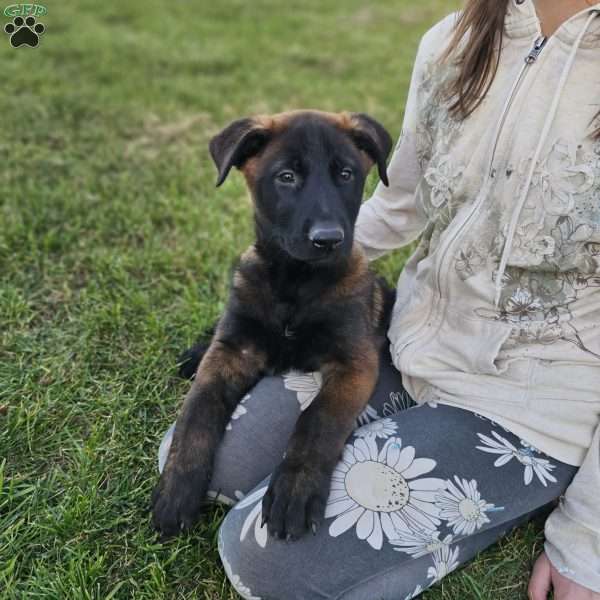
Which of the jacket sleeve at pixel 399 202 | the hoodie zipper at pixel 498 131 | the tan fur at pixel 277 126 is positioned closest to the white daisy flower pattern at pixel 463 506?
the hoodie zipper at pixel 498 131

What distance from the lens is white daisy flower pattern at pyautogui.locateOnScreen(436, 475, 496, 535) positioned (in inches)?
79.8

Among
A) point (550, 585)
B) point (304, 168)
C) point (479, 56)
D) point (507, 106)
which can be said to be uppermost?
point (479, 56)

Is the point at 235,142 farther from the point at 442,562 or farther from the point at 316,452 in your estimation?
the point at 442,562

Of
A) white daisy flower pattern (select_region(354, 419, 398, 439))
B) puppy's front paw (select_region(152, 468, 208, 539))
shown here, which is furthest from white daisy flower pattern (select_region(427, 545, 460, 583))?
puppy's front paw (select_region(152, 468, 208, 539))

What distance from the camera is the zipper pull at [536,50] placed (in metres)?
2.11

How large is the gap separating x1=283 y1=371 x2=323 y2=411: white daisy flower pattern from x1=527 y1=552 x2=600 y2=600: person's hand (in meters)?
0.87

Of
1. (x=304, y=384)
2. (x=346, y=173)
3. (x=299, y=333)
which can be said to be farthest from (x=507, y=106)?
(x=304, y=384)

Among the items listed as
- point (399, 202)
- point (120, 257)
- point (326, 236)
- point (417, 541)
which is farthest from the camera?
point (120, 257)

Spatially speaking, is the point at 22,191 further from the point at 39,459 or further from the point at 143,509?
the point at 143,509

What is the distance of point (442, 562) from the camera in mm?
2135

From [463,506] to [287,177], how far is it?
3.93ft

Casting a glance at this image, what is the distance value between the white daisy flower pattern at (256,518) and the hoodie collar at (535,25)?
5.16ft

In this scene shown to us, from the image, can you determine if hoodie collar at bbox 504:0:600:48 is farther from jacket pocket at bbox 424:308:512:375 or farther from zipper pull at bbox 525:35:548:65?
jacket pocket at bbox 424:308:512:375

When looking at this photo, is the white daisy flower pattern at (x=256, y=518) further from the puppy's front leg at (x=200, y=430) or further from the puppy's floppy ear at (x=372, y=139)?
the puppy's floppy ear at (x=372, y=139)
